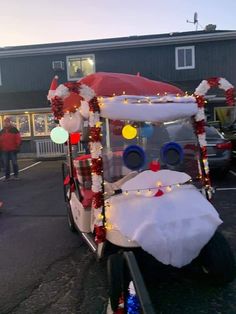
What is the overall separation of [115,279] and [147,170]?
1243 mm

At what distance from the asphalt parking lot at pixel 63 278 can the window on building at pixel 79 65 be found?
15798 mm

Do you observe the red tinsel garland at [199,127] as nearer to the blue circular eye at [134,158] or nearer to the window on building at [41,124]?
the blue circular eye at [134,158]

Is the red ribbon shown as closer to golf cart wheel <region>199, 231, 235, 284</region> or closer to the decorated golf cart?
the decorated golf cart

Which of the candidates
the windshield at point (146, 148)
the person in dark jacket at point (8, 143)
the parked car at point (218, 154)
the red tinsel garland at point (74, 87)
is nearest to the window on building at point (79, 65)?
the person in dark jacket at point (8, 143)

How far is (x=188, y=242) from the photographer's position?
3.73 meters

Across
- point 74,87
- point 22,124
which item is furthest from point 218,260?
point 22,124

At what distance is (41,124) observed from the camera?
72.3 feet

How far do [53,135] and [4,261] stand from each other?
1.93 m

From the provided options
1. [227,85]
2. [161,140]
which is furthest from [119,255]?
[227,85]

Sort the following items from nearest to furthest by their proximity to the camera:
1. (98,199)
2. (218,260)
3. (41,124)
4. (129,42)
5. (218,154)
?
1. (218,260)
2. (98,199)
3. (218,154)
4. (129,42)
5. (41,124)

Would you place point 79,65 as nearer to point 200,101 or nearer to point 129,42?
point 129,42

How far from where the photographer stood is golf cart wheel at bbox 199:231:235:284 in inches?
155

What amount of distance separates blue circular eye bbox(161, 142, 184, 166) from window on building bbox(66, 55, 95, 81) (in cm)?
1846

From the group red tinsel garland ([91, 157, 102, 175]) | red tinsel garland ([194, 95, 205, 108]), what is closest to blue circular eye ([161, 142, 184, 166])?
red tinsel garland ([194, 95, 205, 108])
